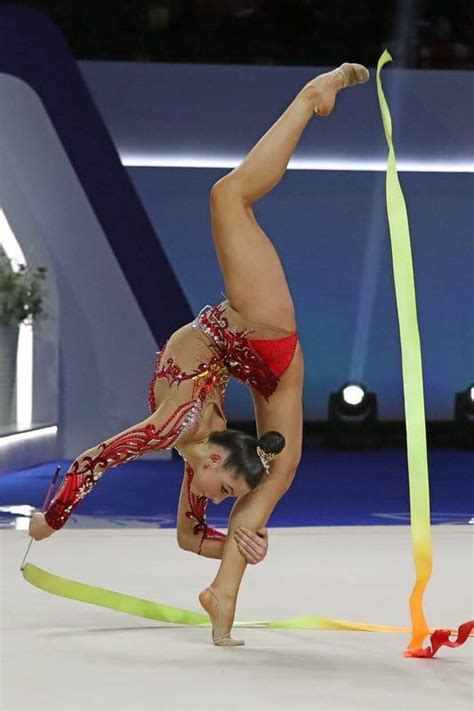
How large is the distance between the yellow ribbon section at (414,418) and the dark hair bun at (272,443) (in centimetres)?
28

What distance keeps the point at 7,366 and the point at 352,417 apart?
2933mm

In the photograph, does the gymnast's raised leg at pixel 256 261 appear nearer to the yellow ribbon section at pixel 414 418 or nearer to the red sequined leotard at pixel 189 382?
the red sequined leotard at pixel 189 382

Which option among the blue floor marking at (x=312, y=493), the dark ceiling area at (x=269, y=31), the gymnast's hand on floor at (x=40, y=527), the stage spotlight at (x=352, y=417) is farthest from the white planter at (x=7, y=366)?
the gymnast's hand on floor at (x=40, y=527)

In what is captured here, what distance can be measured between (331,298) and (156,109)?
2.11 m

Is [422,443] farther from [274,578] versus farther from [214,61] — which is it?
[214,61]

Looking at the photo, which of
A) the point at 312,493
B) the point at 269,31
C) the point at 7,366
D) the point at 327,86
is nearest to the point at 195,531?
the point at 327,86

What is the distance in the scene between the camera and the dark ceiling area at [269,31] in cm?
876

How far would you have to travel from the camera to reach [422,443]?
8.77 feet

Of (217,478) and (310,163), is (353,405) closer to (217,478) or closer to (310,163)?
(310,163)

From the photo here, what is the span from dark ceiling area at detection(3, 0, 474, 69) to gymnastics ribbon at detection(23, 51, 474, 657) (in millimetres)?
6153

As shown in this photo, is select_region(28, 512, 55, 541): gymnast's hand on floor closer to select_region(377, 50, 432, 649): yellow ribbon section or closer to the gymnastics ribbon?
the gymnastics ribbon

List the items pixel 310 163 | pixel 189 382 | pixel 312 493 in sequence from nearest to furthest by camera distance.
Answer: pixel 189 382, pixel 312 493, pixel 310 163

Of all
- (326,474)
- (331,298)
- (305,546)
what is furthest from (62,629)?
(331,298)

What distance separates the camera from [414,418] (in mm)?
2699
